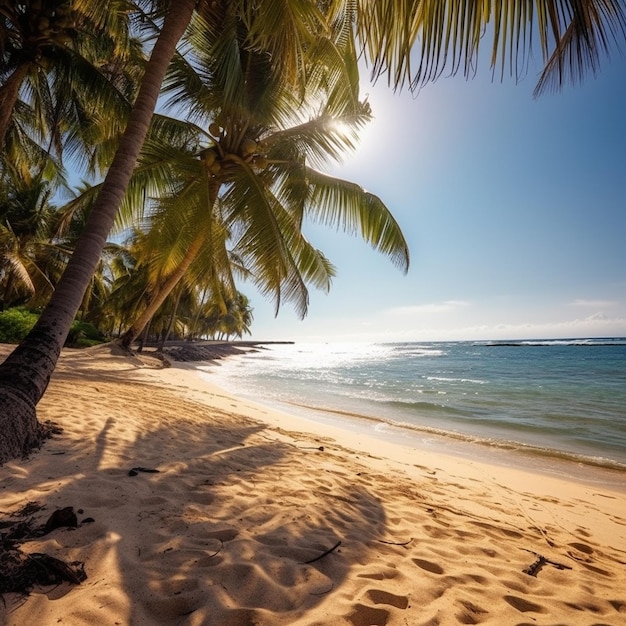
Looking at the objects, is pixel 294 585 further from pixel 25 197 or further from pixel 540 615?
pixel 25 197

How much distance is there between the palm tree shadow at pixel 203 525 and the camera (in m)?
1.61

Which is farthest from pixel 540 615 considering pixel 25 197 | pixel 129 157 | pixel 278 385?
pixel 25 197

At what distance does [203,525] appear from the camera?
2.26 m

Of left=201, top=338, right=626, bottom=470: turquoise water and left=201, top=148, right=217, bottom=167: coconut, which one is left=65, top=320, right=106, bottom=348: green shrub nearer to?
left=201, top=338, right=626, bottom=470: turquoise water

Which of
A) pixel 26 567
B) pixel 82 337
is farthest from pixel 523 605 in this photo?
pixel 82 337

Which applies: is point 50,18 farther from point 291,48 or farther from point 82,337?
point 82,337

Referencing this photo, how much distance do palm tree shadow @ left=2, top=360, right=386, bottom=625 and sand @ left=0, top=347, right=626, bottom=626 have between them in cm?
1

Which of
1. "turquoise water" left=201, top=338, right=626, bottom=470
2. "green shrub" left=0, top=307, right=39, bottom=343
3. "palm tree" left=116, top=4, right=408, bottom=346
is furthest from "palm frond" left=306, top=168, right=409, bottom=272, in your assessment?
"green shrub" left=0, top=307, right=39, bottom=343

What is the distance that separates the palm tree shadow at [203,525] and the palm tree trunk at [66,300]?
40 centimetres

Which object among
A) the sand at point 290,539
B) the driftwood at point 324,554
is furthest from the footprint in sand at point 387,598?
the driftwood at point 324,554

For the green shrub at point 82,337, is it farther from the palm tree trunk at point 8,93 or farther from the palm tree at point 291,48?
the palm tree at point 291,48

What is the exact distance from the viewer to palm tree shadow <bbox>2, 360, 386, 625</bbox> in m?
1.61

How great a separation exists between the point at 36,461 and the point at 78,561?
5.15 feet

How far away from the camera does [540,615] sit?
1837 millimetres
